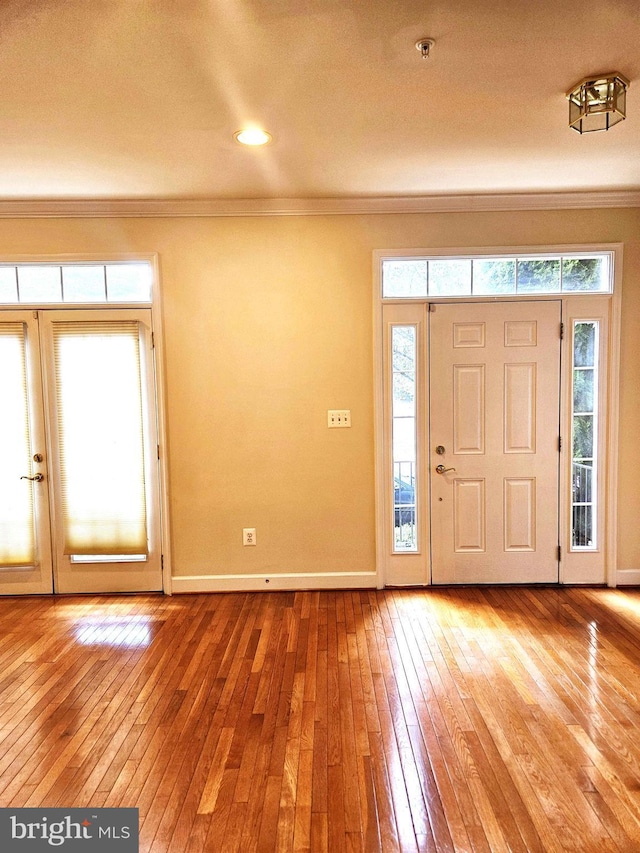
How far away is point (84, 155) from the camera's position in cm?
287

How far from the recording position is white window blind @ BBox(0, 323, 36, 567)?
3.76 metres

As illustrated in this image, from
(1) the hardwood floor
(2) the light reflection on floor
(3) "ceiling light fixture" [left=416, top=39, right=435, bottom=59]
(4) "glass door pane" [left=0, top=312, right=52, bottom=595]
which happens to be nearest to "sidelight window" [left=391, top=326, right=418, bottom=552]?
(1) the hardwood floor

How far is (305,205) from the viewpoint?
365 centimetres

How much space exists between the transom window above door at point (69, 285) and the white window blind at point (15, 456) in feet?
0.84

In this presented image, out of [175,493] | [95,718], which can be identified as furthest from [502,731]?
[175,493]

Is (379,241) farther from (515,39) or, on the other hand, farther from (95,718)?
(95,718)

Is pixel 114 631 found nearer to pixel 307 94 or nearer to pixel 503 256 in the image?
pixel 307 94

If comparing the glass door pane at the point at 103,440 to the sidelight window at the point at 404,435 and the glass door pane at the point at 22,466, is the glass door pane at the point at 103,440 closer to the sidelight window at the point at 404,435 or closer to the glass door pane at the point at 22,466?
the glass door pane at the point at 22,466

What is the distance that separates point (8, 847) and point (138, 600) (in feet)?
6.90

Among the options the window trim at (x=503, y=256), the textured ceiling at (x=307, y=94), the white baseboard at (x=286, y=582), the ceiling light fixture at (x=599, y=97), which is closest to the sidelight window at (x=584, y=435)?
the window trim at (x=503, y=256)

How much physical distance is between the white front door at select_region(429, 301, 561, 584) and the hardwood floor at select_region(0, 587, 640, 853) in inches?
14.0

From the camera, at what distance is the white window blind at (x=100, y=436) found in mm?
3736

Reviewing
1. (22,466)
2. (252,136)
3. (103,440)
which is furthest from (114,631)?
(252,136)

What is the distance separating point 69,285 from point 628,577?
15.1 ft
